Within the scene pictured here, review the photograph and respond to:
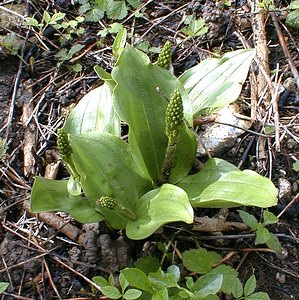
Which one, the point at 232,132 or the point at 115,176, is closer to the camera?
the point at 115,176

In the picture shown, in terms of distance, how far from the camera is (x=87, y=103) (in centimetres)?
230

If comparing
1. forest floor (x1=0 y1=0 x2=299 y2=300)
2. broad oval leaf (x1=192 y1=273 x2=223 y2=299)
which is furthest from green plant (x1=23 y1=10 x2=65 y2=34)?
broad oval leaf (x1=192 y1=273 x2=223 y2=299)

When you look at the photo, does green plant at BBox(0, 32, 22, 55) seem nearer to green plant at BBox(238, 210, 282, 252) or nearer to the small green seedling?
green plant at BBox(238, 210, 282, 252)

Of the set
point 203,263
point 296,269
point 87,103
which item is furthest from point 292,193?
point 87,103

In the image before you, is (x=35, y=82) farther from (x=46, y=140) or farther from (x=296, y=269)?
(x=296, y=269)

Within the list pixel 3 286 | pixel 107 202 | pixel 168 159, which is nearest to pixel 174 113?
pixel 168 159

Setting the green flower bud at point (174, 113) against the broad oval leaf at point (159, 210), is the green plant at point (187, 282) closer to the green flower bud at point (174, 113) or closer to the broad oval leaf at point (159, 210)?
the broad oval leaf at point (159, 210)

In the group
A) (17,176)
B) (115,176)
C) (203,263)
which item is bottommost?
(17,176)

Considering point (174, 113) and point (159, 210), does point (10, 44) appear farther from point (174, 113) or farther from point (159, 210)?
point (159, 210)

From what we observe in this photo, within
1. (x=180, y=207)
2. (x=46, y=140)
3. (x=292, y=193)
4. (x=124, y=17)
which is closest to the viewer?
(x=180, y=207)

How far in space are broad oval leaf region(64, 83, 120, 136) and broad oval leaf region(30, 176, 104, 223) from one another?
11.2 inches

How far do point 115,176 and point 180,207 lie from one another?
14.9 inches

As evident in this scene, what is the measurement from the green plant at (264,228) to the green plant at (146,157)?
0.26 meters

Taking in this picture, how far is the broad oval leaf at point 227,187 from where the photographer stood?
6.14 feet
